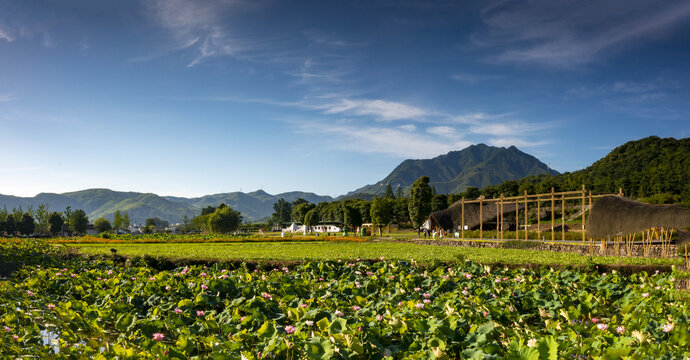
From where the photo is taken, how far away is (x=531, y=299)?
21.3ft

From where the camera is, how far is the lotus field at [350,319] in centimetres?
386

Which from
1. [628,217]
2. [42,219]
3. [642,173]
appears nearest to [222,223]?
[42,219]

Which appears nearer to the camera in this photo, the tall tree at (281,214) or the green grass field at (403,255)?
the green grass field at (403,255)

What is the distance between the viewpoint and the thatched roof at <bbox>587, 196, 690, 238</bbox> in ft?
55.2

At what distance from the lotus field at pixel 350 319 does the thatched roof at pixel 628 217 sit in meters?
10.4

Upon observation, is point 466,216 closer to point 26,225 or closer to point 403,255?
point 403,255

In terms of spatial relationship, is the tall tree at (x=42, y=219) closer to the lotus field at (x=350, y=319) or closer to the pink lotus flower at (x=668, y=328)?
the lotus field at (x=350, y=319)

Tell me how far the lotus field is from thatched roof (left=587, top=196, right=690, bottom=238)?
10439 mm

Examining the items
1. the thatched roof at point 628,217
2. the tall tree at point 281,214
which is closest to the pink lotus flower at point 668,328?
the thatched roof at point 628,217

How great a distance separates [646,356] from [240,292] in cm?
559

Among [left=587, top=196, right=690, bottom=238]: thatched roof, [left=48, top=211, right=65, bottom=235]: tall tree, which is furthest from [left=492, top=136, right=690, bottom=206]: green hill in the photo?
[left=48, top=211, right=65, bottom=235]: tall tree

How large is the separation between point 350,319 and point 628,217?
59.8 ft

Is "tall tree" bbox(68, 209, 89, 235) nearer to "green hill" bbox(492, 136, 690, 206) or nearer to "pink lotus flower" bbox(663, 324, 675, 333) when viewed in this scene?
"green hill" bbox(492, 136, 690, 206)

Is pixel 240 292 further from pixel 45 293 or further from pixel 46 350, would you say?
pixel 45 293
